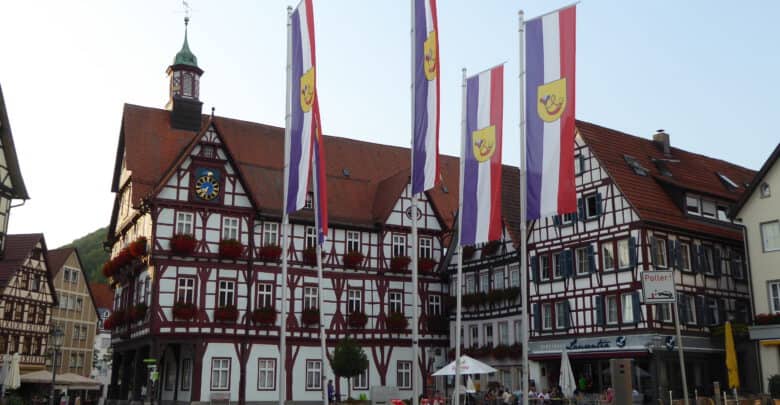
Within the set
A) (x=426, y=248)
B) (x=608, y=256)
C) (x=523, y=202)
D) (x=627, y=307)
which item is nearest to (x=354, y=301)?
(x=426, y=248)

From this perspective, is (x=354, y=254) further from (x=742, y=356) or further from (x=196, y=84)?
(x=742, y=356)

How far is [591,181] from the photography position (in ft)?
128

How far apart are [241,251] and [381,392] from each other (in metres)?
9.89

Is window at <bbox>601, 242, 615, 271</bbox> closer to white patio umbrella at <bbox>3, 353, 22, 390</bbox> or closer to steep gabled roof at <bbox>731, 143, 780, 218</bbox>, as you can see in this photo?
steep gabled roof at <bbox>731, 143, 780, 218</bbox>

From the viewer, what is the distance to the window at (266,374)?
42344 millimetres

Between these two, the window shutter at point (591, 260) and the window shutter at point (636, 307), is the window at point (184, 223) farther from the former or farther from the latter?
the window shutter at point (636, 307)

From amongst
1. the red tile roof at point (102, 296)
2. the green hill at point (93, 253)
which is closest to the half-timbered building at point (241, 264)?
the red tile roof at point (102, 296)

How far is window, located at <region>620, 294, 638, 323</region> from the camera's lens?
118ft

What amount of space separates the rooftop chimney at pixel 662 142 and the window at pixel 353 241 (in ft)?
56.1

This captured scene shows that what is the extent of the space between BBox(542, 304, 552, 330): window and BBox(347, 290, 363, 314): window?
1049 centimetres

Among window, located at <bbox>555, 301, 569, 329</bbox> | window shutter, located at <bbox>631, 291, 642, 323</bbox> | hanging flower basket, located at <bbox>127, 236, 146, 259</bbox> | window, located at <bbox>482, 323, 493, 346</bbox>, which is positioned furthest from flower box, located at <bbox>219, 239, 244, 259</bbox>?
window shutter, located at <bbox>631, 291, 642, 323</bbox>

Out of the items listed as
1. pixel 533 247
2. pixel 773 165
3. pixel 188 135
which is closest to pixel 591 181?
pixel 533 247

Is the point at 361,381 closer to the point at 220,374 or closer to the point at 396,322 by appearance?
the point at 396,322

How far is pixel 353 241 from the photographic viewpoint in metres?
46.8
